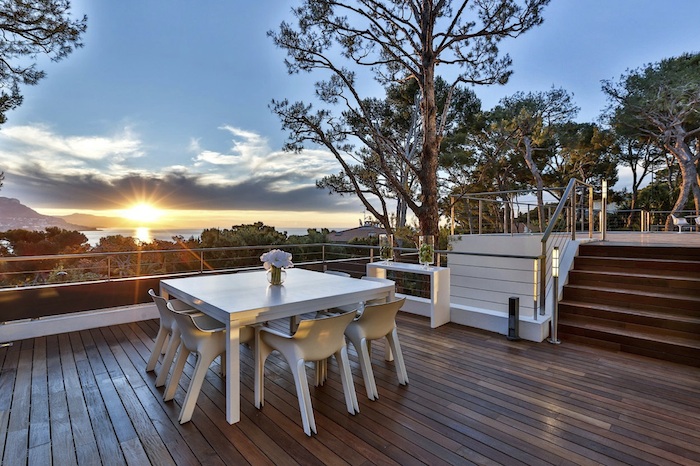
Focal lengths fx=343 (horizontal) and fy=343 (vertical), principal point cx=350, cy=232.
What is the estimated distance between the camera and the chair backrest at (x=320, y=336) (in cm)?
201

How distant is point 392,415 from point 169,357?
167 cm

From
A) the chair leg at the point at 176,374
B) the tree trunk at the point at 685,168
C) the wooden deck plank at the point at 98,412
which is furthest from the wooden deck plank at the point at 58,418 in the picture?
the tree trunk at the point at 685,168

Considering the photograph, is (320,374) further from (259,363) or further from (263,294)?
(263,294)

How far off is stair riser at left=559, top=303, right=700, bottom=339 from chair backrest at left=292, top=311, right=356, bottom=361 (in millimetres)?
3045

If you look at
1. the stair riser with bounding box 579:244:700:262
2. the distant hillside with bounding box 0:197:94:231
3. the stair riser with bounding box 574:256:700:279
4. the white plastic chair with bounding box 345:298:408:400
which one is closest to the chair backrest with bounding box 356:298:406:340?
the white plastic chair with bounding box 345:298:408:400

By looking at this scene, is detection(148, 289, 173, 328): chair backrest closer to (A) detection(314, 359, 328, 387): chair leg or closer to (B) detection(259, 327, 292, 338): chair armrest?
(B) detection(259, 327, 292, 338): chair armrest

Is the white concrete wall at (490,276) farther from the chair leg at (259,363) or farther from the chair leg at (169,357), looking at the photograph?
the chair leg at (169,357)

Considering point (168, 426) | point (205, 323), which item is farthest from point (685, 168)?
point (168, 426)

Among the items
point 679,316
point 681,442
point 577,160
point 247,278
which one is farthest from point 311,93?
point 577,160

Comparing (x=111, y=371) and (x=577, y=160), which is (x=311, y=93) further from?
(x=577, y=160)

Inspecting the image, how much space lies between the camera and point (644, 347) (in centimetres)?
321

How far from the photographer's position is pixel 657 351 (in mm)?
3150

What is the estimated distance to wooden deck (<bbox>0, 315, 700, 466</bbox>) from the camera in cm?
179

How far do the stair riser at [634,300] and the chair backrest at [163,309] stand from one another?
426 centimetres
